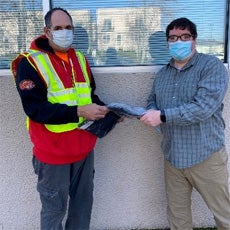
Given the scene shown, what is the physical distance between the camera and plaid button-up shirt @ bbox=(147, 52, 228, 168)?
234 cm

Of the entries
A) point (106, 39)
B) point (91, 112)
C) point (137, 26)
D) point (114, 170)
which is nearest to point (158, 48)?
point (137, 26)

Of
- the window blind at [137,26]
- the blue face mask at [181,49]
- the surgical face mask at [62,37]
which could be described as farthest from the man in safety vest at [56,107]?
the blue face mask at [181,49]

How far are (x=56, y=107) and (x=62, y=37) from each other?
50 centimetres

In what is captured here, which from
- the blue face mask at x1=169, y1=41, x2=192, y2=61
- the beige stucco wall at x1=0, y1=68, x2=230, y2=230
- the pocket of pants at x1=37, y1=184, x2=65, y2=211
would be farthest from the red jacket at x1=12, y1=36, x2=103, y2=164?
the blue face mask at x1=169, y1=41, x2=192, y2=61

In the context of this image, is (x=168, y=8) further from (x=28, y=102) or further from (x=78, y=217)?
(x=78, y=217)

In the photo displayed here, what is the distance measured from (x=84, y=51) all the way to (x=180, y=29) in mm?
945

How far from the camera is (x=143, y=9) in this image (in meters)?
3.04

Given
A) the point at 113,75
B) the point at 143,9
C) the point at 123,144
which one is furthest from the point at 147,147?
the point at 143,9

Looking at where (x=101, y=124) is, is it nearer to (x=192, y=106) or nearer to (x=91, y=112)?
(x=91, y=112)

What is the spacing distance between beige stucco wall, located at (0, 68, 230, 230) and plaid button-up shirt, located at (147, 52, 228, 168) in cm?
49

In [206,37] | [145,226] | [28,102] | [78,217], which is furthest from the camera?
[145,226]

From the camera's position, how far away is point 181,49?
8.07 ft

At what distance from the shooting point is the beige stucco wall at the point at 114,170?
10.0 feet

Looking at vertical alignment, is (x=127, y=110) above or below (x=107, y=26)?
below
